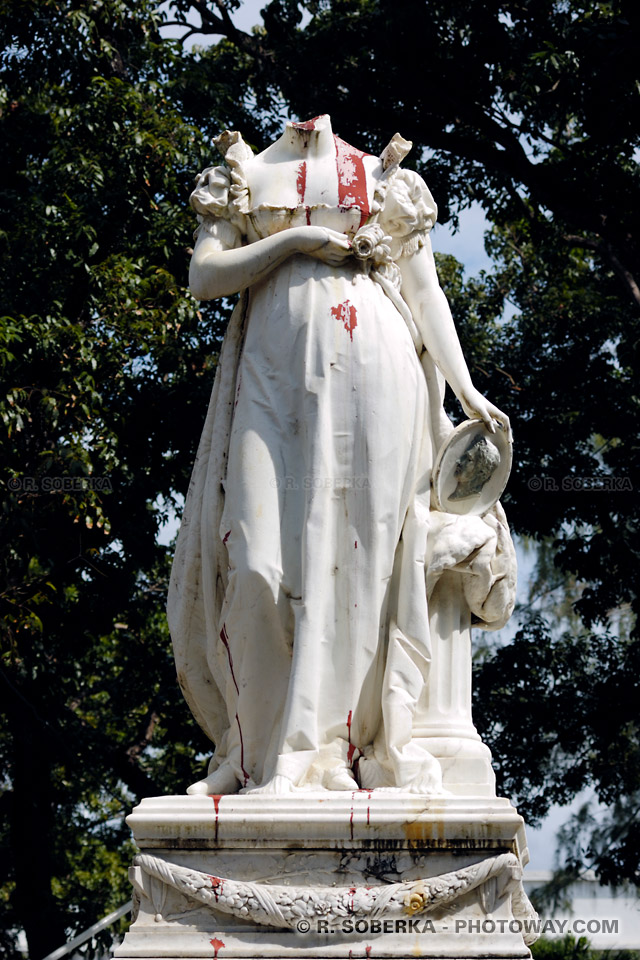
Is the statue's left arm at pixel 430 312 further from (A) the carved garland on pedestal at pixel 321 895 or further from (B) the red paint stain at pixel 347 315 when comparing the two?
(A) the carved garland on pedestal at pixel 321 895

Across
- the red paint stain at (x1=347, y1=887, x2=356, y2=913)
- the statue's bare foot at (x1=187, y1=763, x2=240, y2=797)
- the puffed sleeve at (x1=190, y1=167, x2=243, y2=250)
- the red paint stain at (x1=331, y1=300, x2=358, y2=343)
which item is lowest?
the red paint stain at (x1=347, y1=887, x2=356, y2=913)

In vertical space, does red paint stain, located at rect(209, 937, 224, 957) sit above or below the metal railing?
below

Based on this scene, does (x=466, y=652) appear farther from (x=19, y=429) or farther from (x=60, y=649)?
(x=60, y=649)

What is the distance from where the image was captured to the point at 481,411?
6.38m

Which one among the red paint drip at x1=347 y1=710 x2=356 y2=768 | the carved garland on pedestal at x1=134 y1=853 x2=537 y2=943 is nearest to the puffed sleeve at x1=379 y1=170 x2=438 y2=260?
the red paint drip at x1=347 y1=710 x2=356 y2=768

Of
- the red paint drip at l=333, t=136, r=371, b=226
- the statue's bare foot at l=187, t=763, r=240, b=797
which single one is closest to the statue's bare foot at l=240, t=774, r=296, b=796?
the statue's bare foot at l=187, t=763, r=240, b=797

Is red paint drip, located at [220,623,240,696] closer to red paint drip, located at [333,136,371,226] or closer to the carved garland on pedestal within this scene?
the carved garland on pedestal

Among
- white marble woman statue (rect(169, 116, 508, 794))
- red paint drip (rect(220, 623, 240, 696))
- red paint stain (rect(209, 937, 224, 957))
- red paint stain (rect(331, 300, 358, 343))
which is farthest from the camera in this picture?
red paint stain (rect(331, 300, 358, 343))

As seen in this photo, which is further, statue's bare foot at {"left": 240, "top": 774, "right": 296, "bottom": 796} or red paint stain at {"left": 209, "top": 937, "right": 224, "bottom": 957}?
statue's bare foot at {"left": 240, "top": 774, "right": 296, "bottom": 796}

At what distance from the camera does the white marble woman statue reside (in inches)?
232

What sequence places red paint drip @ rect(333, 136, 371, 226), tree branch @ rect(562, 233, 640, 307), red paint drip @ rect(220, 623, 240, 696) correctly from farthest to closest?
tree branch @ rect(562, 233, 640, 307) < red paint drip @ rect(333, 136, 371, 226) < red paint drip @ rect(220, 623, 240, 696)

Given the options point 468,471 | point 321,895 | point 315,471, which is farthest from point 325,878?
point 468,471

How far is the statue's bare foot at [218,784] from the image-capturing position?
5.74 m

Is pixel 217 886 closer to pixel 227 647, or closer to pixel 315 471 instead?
pixel 227 647
